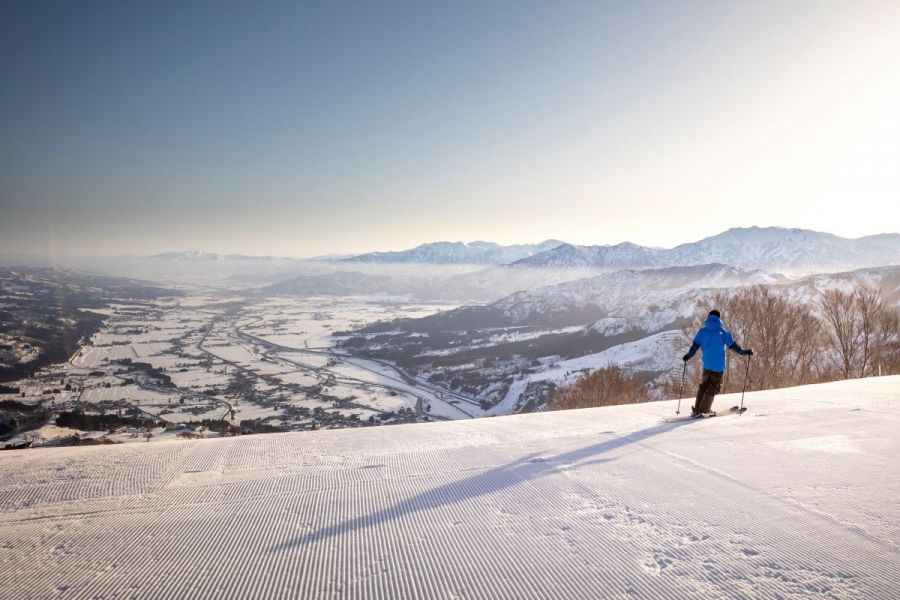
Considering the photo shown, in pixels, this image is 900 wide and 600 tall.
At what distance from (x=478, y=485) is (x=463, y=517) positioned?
85cm

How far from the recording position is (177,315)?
18550cm

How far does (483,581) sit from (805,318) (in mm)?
33137

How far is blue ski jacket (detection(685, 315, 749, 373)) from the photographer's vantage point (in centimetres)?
891

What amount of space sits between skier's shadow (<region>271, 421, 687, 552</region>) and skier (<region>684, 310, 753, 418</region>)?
3.10 m

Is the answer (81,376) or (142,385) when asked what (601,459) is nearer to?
(142,385)

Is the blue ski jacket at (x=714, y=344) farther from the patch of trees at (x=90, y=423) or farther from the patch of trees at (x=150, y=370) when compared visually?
the patch of trees at (x=150, y=370)

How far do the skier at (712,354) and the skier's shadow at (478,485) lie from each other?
3.10 meters

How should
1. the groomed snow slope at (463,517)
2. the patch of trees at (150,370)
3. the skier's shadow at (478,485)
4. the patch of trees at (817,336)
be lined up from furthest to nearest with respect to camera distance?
1. the patch of trees at (150,370)
2. the patch of trees at (817,336)
3. the skier's shadow at (478,485)
4. the groomed snow slope at (463,517)

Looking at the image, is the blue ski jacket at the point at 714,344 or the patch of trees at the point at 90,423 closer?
the blue ski jacket at the point at 714,344

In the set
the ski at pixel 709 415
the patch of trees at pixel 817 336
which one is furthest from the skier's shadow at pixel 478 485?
the patch of trees at pixel 817 336

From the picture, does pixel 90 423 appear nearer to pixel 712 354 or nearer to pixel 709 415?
pixel 709 415

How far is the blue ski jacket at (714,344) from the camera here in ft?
29.2

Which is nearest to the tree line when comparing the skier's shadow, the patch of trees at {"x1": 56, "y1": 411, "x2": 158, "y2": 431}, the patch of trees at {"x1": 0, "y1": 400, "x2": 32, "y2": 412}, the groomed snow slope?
the groomed snow slope

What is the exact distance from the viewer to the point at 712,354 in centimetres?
901
